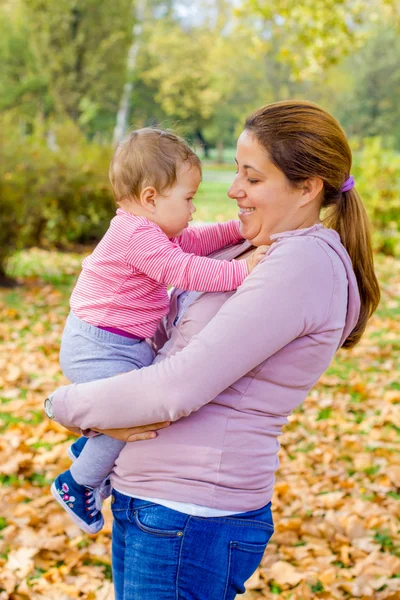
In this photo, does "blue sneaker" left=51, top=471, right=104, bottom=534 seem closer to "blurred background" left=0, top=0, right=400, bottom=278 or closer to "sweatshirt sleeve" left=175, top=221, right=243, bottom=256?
"sweatshirt sleeve" left=175, top=221, right=243, bottom=256

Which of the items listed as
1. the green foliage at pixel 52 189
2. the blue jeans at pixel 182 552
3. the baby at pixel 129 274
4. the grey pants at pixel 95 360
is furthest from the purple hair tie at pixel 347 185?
the green foliage at pixel 52 189

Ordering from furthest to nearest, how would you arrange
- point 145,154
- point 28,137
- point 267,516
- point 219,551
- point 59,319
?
point 28,137
point 59,319
point 145,154
point 267,516
point 219,551

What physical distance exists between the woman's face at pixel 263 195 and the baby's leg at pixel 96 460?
0.79 m

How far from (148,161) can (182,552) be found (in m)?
1.19

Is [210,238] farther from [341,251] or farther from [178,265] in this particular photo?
[341,251]

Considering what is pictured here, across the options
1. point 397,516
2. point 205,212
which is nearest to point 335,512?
Result: point 397,516

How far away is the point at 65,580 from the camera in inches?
150

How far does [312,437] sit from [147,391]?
432cm

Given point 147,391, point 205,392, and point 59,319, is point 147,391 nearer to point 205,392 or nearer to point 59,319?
point 205,392

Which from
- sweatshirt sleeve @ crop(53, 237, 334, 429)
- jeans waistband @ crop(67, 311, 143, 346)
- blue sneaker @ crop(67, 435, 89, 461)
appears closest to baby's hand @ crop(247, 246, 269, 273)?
sweatshirt sleeve @ crop(53, 237, 334, 429)

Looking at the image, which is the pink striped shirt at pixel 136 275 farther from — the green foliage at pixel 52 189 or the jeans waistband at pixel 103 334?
the green foliage at pixel 52 189

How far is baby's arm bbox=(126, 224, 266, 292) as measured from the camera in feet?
6.78

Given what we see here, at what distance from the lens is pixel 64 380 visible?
6945 millimetres

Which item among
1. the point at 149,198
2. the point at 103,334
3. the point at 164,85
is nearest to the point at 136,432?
the point at 103,334
